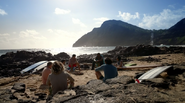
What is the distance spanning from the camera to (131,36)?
128500 millimetres

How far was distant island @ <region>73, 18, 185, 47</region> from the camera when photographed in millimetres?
89250

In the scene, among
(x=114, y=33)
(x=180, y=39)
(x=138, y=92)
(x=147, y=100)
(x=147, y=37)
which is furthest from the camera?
(x=114, y=33)

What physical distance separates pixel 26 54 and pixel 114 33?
437ft

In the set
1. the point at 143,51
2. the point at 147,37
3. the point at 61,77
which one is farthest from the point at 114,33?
the point at 61,77

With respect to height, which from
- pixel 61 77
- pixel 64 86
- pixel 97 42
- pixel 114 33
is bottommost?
pixel 64 86

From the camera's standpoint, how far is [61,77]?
11.3 feet

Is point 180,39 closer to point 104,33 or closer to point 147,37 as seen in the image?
point 147,37

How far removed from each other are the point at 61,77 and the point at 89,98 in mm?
1454

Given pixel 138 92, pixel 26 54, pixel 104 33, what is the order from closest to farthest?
pixel 138 92 < pixel 26 54 < pixel 104 33

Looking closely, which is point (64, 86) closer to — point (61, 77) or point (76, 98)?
point (61, 77)

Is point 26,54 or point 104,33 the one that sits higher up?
point 104,33

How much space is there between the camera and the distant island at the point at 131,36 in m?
89.2

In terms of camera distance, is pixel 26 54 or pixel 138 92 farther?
pixel 26 54

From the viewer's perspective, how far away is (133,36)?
126 metres
